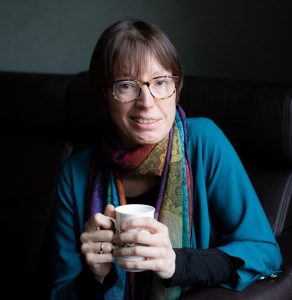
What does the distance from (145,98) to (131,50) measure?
12cm

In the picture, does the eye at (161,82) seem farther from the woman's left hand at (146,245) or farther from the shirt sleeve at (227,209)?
the woman's left hand at (146,245)

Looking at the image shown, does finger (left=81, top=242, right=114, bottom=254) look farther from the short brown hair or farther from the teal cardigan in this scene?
the short brown hair

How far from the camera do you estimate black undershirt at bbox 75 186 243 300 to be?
1175 mm

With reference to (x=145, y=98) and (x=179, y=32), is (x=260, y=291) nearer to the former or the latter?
(x=145, y=98)

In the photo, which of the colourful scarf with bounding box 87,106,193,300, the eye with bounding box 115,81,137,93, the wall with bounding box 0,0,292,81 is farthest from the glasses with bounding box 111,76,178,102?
the wall with bounding box 0,0,292,81

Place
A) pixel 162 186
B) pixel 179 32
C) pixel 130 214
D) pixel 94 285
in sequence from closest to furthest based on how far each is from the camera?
1. pixel 130 214
2. pixel 94 285
3. pixel 162 186
4. pixel 179 32

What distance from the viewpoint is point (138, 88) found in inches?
52.1

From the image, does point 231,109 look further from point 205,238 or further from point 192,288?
point 192,288

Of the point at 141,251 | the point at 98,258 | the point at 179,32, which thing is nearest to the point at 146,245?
the point at 141,251

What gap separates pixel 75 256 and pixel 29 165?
2.63 feet

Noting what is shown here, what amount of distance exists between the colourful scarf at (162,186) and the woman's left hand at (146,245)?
0.22 metres

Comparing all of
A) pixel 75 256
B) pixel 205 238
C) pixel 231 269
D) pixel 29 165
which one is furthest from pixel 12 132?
pixel 231 269

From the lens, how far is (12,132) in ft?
7.36

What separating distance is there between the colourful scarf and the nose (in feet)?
0.38
